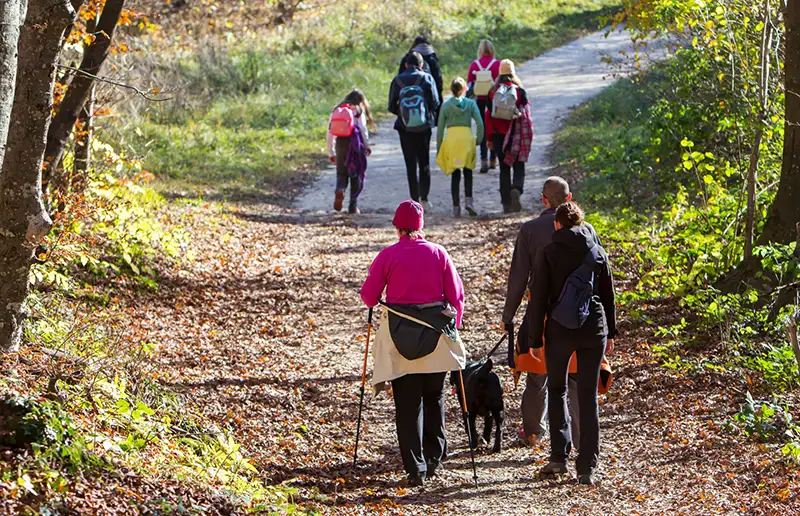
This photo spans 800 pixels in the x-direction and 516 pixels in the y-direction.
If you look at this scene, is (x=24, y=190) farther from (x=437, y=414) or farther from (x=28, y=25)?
(x=437, y=414)

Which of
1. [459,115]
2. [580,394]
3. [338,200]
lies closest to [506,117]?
[459,115]

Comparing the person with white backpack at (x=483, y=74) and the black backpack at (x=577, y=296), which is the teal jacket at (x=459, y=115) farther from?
the black backpack at (x=577, y=296)

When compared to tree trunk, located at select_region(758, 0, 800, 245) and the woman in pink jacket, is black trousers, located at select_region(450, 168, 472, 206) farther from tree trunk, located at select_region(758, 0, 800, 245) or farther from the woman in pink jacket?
the woman in pink jacket

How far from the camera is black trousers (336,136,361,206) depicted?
15.0 meters

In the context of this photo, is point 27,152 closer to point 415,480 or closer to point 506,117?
point 415,480

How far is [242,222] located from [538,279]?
29.8 ft

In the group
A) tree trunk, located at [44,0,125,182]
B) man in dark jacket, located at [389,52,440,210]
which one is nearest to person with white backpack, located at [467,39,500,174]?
man in dark jacket, located at [389,52,440,210]

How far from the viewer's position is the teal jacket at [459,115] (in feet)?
46.0

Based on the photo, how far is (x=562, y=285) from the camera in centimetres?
652

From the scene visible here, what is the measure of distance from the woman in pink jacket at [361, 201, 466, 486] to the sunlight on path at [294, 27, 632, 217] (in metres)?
8.30

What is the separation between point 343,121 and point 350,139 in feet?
1.49

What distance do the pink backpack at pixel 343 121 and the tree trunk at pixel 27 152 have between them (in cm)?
800

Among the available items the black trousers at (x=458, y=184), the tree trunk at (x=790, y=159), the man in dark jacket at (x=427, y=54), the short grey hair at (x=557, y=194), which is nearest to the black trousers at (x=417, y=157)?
the black trousers at (x=458, y=184)

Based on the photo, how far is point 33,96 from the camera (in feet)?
21.5
